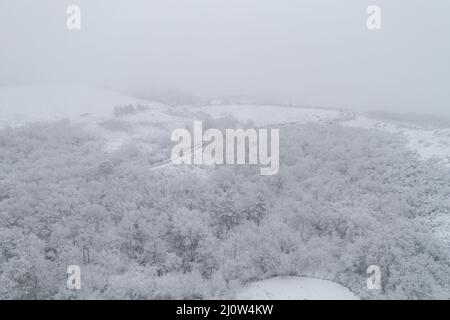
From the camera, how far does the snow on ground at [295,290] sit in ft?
34.7

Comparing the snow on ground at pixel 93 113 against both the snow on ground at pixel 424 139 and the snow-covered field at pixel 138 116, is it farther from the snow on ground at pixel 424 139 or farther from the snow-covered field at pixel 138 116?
the snow on ground at pixel 424 139

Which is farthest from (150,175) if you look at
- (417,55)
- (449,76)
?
(417,55)

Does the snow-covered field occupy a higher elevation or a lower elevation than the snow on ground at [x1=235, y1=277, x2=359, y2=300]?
higher

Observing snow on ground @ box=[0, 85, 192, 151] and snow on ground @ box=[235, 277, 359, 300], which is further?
snow on ground @ box=[0, 85, 192, 151]

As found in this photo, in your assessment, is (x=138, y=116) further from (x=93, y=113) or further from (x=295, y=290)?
(x=295, y=290)

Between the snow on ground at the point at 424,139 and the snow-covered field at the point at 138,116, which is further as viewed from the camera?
the snow-covered field at the point at 138,116

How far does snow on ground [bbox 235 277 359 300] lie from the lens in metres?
10.6

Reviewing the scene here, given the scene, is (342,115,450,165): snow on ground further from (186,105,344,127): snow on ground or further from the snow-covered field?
(186,105,344,127): snow on ground

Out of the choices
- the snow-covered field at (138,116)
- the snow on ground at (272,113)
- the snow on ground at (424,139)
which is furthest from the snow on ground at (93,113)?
the snow on ground at (424,139)

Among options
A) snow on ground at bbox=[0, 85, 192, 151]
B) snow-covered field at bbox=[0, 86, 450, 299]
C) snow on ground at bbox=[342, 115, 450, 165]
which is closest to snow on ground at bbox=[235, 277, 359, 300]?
snow-covered field at bbox=[0, 86, 450, 299]

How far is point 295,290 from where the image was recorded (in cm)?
1098

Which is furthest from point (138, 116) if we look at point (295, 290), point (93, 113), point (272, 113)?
point (295, 290)
